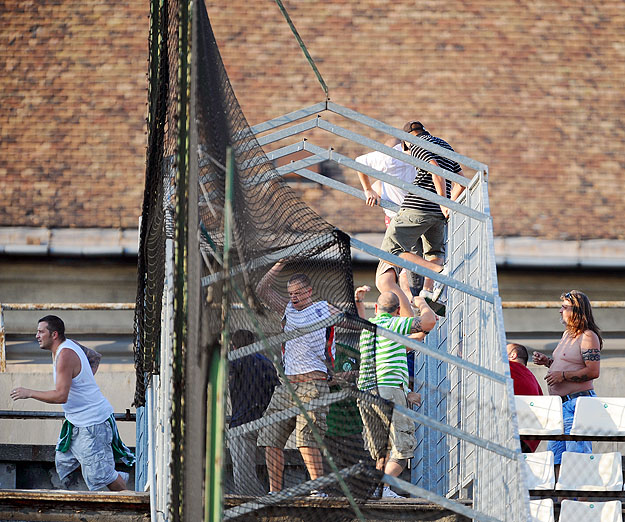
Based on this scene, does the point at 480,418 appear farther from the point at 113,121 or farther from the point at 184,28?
the point at 113,121

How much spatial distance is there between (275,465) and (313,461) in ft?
0.93

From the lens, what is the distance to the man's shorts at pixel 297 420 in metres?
5.20

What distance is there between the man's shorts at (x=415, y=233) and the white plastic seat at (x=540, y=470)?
5.69 feet

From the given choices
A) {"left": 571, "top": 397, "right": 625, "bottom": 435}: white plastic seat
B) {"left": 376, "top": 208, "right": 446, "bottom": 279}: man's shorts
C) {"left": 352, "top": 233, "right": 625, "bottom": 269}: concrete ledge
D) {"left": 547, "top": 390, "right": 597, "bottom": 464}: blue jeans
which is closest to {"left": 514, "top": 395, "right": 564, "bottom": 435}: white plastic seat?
{"left": 571, "top": 397, "right": 625, "bottom": 435}: white plastic seat

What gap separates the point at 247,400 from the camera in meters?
5.26

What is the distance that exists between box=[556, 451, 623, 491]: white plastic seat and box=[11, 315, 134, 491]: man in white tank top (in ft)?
10.1

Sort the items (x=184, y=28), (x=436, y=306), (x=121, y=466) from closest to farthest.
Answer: (x=184, y=28), (x=436, y=306), (x=121, y=466)

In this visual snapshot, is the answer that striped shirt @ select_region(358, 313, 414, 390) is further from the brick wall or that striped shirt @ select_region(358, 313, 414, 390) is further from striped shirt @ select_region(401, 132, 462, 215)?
the brick wall

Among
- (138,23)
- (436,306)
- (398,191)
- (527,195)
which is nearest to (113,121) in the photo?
(138,23)

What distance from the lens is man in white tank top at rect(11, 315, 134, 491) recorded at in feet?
26.3

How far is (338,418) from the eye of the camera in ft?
17.0

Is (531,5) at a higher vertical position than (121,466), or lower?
higher

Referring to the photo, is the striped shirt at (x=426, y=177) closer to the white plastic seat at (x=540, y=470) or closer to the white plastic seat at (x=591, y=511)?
the white plastic seat at (x=540, y=470)

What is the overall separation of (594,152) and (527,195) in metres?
1.30
